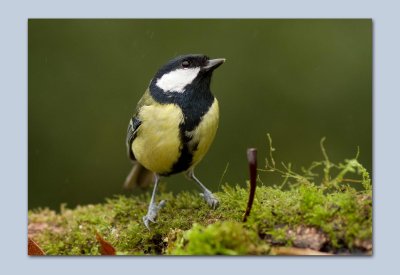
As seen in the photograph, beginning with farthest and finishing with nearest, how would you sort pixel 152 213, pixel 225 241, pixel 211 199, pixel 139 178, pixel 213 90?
pixel 213 90 → pixel 139 178 → pixel 152 213 → pixel 211 199 → pixel 225 241

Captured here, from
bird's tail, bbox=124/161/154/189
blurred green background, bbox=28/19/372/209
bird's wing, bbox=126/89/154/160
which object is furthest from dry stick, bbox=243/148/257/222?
bird's tail, bbox=124/161/154/189

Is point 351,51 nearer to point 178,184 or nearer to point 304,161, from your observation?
point 304,161

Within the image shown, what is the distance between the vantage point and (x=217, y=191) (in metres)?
2.63

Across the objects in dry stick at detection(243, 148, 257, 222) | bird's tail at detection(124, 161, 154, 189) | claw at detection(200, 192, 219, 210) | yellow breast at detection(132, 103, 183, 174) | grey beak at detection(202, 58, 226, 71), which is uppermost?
grey beak at detection(202, 58, 226, 71)

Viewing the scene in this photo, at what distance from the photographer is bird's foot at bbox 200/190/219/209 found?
254cm

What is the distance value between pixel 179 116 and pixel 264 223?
0.70 metres

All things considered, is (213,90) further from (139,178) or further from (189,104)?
(189,104)

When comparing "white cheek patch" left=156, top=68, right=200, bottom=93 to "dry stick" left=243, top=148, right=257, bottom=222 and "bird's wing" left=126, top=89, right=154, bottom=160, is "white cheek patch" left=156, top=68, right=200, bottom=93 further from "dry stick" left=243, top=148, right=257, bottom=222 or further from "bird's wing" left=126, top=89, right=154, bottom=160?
"dry stick" left=243, top=148, right=257, bottom=222

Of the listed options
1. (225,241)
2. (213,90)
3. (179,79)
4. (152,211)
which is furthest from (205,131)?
(213,90)

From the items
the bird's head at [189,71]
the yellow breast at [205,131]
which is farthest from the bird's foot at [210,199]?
the bird's head at [189,71]

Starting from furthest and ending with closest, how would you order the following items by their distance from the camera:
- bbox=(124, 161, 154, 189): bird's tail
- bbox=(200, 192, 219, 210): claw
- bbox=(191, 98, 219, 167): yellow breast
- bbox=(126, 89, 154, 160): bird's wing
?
bbox=(124, 161, 154, 189): bird's tail → bbox=(126, 89, 154, 160): bird's wing → bbox=(191, 98, 219, 167): yellow breast → bbox=(200, 192, 219, 210): claw

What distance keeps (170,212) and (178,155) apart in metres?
0.27

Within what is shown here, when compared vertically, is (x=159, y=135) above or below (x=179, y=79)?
below

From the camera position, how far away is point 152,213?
2721 millimetres
